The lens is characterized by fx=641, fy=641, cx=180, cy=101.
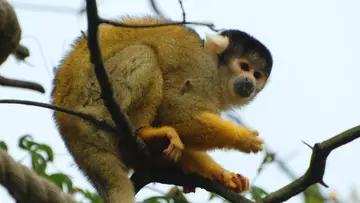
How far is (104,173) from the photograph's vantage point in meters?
4.47

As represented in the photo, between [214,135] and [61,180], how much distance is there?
1.29 metres

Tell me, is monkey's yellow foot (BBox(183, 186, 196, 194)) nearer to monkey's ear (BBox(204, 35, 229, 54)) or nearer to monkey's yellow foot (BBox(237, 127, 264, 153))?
monkey's yellow foot (BBox(237, 127, 264, 153))

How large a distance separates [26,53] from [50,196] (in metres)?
2.26

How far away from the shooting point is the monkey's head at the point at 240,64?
564 centimetres

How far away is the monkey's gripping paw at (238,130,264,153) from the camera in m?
4.98

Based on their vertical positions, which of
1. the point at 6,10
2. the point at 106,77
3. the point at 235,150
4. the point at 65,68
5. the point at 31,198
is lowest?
the point at 235,150

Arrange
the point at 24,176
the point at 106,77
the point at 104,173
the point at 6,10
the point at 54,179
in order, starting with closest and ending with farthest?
the point at 24,176 < the point at 6,10 < the point at 106,77 < the point at 54,179 < the point at 104,173

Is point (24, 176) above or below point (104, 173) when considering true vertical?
above

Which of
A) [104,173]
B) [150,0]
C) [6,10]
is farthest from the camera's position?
[150,0]

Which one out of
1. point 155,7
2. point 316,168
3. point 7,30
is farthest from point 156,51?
point 7,30

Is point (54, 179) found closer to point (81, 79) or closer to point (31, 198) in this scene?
point (81, 79)

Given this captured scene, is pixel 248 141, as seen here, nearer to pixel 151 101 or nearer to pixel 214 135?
pixel 214 135

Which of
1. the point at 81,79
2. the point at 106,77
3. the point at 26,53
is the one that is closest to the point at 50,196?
the point at 106,77

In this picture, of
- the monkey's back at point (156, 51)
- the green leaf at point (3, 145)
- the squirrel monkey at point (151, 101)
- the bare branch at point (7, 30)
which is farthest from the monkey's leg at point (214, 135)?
the bare branch at point (7, 30)
